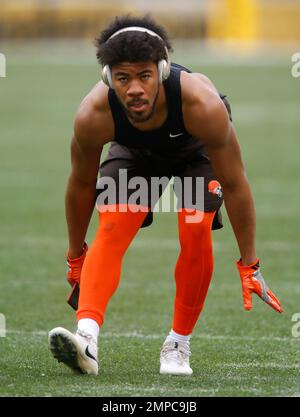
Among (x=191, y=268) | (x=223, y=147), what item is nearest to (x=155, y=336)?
(x=191, y=268)

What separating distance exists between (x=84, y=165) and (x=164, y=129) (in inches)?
16.1

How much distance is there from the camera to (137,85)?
15.9ft

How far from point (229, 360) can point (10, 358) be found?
1.06m

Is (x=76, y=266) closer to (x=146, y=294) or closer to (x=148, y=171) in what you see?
(x=148, y=171)

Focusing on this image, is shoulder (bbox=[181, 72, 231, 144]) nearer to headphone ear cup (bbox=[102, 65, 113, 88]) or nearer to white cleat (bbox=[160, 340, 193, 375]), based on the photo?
headphone ear cup (bbox=[102, 65, 113, 88])

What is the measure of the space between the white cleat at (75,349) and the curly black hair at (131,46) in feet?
3.75

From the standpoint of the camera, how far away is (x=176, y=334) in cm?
547

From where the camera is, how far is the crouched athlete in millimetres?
4887

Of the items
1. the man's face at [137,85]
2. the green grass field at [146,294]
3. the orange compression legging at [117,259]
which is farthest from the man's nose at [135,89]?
the green grass field at [146,294]

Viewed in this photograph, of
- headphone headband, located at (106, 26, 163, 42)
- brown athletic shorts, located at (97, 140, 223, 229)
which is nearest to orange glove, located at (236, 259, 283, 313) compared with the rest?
brown athletic shorts, located at (97, 140, 223, 229)

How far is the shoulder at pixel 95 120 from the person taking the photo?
5043mm

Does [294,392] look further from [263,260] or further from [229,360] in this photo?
[263,260]

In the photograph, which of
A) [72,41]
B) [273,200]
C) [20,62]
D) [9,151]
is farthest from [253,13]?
[273,200]

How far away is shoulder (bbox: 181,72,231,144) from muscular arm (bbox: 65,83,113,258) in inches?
13.7
